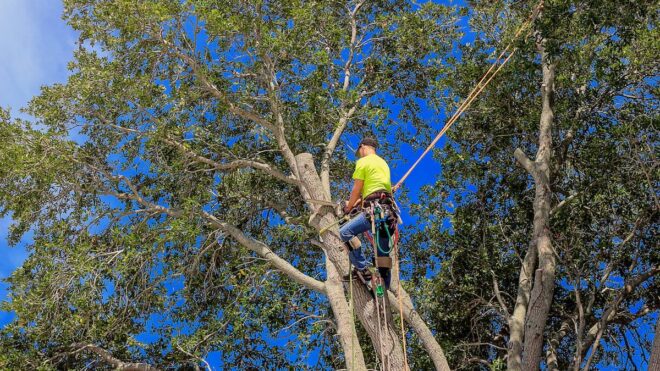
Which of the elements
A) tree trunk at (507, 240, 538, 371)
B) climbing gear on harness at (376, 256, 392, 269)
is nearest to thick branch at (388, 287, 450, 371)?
tree trunk at (507, 240, 538, 371)

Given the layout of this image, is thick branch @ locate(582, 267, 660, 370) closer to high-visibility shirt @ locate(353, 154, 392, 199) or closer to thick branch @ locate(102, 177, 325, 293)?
thick branch @ locate(102, 177, 325, 293)

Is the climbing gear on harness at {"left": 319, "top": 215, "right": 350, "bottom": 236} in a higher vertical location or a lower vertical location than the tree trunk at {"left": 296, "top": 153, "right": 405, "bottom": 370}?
higher

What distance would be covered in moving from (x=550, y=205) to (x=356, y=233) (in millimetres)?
5318

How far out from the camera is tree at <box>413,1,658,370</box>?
10.2 meters

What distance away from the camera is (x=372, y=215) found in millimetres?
6414

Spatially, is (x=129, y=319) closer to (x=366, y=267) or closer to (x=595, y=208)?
(x=366, y=267)

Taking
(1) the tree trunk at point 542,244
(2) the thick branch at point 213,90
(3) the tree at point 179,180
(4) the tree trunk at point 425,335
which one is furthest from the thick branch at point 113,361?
(1) the tree trunk at point 542,244

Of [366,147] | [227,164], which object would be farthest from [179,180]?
[366,147]

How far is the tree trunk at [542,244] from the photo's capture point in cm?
913

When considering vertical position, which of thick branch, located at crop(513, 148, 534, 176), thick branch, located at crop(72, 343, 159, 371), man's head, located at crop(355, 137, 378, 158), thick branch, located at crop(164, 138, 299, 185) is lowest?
thick branch, located at crop(72, 343, 159, 371)

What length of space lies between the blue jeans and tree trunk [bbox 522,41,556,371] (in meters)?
3.40

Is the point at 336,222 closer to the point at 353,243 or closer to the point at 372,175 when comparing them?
the point at 353,243

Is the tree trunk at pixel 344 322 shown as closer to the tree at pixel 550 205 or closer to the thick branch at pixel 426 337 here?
the thick branch at pixel 426 337

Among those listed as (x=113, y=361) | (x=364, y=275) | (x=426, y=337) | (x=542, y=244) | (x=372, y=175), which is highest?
(x=542, y=244)
